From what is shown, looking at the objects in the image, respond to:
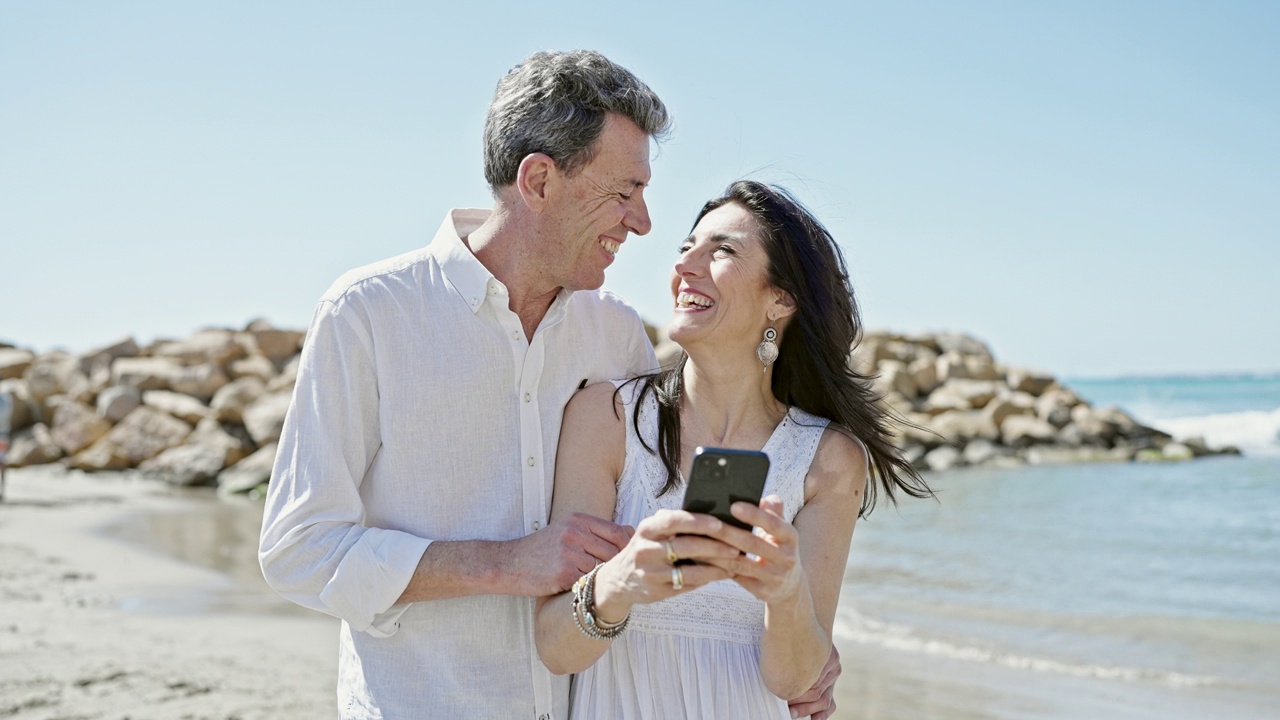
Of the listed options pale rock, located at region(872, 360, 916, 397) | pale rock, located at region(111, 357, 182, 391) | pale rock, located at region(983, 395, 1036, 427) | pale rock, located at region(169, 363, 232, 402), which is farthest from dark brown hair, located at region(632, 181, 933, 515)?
pale rock, located at region(983, 395, 1036, 427)

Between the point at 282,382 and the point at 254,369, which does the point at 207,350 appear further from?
the point at 282,382

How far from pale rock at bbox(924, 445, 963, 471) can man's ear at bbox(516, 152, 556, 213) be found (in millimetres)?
19446

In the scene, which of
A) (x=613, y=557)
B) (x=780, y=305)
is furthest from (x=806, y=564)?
(x=780, y=305)

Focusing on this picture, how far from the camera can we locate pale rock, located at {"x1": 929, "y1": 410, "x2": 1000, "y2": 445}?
22391 millimetres

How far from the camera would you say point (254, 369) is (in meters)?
18.5

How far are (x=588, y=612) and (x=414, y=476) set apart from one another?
56cm

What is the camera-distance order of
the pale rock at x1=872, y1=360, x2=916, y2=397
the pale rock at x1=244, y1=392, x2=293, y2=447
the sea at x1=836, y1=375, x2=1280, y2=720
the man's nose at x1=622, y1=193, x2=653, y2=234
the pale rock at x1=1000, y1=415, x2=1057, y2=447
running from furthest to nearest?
the pale rock at x1=872, y1=360, x2=916, y2=397 < the pale rock at x1=1000, y1=415, x2=1057, y2=447 < the pale rock at x1=244, y1=392, x2=293, y2=447 < the sea at x1=836, y1=375, x2=1280, y2=720 < the man's nose at x1=622, y1=193, x2=653, y2=234

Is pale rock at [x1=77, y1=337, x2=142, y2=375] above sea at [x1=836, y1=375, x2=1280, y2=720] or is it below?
below

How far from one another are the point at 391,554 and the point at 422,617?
21cm

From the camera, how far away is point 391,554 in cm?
252

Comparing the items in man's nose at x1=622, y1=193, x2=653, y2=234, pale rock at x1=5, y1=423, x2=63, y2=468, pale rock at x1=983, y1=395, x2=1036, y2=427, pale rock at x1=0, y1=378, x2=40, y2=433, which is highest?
man's nose at x1=622, y1=193, x2=653, y2=234

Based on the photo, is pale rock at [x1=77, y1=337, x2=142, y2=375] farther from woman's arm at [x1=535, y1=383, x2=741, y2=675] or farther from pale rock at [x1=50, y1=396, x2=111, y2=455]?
woman's arm at [x1=535, y1=383, x2=741, y2=675]

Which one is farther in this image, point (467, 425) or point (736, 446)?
point (736, 446)

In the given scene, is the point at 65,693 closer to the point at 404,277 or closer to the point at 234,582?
the point at 234,582
